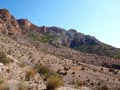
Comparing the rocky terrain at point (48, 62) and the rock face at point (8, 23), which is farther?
the rock face at point (8, 23)

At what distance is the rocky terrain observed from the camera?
17327mm

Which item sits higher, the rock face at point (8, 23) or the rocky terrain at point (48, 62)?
the rock face at point (8, 23)

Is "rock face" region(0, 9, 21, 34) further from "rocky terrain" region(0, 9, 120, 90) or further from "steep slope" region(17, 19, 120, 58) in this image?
"steep slope" region(17, 19, 120, 58)

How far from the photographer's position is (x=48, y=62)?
4034 centimetres

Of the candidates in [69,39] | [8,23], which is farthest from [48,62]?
[69,39]

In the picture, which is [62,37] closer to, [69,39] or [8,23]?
[69,39]

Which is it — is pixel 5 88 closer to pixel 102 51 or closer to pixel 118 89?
pixel 118 89

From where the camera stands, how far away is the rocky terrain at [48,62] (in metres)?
17.3

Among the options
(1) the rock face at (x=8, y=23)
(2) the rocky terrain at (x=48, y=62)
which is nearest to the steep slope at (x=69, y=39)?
(2) the rocky terrain at (x=48, y=62)

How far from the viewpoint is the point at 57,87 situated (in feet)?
51.9

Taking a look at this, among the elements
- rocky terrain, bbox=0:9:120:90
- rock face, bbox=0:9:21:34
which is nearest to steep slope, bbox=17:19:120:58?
rocky terrain, bbox=0:9:120:90

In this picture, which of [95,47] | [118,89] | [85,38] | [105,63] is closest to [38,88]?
[118,89]

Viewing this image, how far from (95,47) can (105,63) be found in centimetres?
4647

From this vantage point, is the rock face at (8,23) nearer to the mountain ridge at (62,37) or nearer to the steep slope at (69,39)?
the mountain ridge at (62,37)
